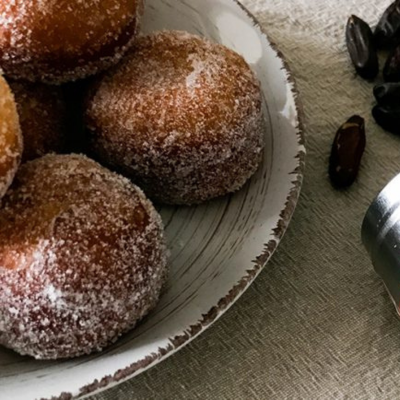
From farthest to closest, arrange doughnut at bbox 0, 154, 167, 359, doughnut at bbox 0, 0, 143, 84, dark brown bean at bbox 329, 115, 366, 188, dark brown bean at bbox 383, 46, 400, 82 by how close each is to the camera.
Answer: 1. dark brown bean at bbox 383, 46, 400, 82
2. dark brown bean at bbox 329, 115, 366, 188
3. doughnut at bbox 0, 0, 143, 84
4. doughnut at bbox 0, 154, 167, 359

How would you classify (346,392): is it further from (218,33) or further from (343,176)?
(218,33)

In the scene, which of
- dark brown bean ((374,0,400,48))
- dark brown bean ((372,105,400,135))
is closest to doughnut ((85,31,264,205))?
dark brown bean ((372,105,400,135))

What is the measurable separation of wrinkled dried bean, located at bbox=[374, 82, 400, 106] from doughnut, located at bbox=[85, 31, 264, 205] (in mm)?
325

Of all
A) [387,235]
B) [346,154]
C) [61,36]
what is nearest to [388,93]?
[346,154]

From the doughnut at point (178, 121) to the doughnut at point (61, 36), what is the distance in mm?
51

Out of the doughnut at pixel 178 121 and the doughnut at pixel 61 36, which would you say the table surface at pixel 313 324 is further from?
the doughnut at pixel 61 36

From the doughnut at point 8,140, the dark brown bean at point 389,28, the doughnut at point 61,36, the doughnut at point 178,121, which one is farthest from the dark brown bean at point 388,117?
the doughnut at point 8,140

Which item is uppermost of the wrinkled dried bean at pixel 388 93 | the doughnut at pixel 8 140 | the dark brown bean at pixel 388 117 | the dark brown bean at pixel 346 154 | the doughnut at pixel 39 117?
the wrinkled dried bean at pixel 388 93

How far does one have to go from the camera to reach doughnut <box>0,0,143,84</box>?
948 mm

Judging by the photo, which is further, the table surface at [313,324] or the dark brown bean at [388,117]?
the dark brown bean at [388,117]

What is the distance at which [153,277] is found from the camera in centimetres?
91

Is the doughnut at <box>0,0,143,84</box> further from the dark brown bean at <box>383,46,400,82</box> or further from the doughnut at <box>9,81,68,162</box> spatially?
the dark brown bean at <box>383,46,400,82</box>

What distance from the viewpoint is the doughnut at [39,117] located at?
1.02 meters

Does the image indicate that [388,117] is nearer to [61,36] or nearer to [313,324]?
[313,324]
